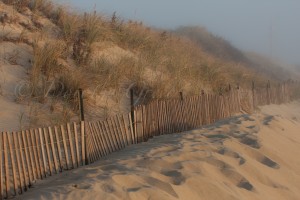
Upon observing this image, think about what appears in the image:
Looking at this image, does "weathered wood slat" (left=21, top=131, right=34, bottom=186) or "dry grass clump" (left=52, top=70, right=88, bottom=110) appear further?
"dry grass clump" (left=52, top=70, right=88, bottom=110)

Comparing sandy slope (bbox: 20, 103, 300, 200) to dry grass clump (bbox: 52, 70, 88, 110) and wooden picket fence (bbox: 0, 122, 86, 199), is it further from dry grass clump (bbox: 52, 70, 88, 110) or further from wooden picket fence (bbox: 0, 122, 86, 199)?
dry grass clump (bbox: 52, 70, 88, 110)

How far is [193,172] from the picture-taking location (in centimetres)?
498

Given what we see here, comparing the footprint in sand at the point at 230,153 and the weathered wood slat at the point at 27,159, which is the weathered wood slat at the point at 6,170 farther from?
the footprint in sand at the point at 230,153

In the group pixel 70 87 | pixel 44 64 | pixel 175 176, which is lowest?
pixel 175 176

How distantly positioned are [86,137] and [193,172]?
5.19ft

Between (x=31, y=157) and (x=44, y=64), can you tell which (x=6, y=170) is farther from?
(x=44, y=64)

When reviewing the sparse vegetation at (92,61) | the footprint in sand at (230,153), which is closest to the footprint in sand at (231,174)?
the footprint in sand at (230,153)

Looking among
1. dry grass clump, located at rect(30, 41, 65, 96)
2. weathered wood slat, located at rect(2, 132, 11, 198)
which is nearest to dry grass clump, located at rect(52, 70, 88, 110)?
dry grass clump, located at rect(30, 41, 65, 96)

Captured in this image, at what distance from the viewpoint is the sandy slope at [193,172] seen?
4.37m

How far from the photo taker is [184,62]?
1347cm

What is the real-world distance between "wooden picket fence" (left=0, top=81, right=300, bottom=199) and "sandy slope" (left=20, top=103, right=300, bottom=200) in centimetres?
21

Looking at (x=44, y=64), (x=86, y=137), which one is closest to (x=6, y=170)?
(x=86, y=137)

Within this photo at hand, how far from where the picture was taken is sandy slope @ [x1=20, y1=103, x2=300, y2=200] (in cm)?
437

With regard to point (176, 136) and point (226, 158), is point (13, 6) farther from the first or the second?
point (226, 158)
